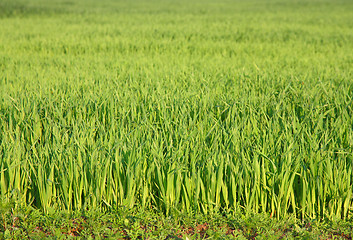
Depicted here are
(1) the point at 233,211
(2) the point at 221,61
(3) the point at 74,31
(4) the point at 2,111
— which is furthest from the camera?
(3) the point at 74,31

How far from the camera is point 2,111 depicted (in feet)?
9.00

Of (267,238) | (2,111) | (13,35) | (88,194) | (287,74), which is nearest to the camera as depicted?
(267,238)

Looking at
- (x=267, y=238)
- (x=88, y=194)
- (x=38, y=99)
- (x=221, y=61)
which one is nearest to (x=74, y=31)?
(x=221, y=61)

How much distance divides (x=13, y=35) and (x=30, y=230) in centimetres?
745

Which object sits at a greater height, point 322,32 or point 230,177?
point 322,32

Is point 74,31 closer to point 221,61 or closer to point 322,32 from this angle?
point 221,61

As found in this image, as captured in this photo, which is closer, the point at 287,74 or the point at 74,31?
the point at 287,74

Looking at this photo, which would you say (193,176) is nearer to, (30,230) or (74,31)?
(30,230)

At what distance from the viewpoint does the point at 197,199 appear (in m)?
1.79

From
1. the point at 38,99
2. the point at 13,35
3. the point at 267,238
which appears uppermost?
the point at 13,35

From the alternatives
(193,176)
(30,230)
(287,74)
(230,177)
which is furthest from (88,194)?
(287,74)

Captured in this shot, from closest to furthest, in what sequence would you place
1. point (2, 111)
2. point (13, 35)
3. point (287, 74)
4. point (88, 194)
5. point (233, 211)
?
point (233, 211)
point (88, 194)
point (2, 111)
point (287, 74)
point (13, 35)

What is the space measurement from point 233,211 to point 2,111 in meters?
2.17

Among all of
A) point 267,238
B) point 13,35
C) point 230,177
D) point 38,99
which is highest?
point 13,35
